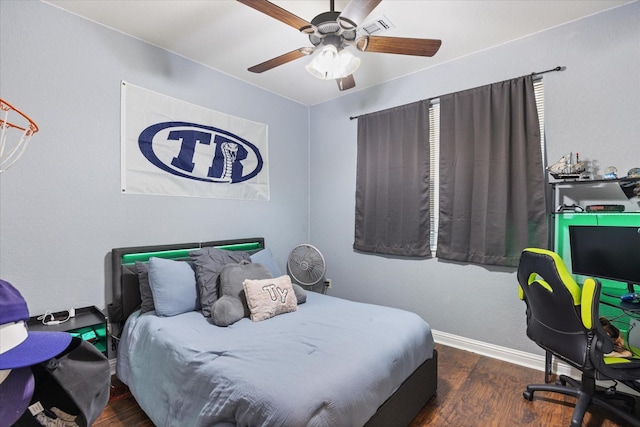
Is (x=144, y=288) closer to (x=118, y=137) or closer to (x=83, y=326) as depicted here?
(x=83, y=326)

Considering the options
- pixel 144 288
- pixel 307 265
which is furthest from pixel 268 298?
pixel 307 265

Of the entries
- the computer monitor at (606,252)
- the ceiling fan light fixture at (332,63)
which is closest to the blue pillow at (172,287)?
the ceiling fan light fixture at (332,63)

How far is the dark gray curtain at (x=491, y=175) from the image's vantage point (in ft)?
8.07

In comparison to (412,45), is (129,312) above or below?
below

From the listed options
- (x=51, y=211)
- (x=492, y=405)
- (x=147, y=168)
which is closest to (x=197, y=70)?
(x=147, y=168)

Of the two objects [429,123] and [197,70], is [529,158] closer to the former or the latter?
[429,123]

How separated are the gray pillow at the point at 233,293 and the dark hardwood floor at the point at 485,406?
0.75 m

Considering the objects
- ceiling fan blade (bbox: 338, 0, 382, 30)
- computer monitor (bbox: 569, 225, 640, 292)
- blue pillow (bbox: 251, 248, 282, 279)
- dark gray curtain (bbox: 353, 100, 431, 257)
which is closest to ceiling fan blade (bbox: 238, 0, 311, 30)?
ceiling fan blade (bbox: 338, 0, 382, 30)

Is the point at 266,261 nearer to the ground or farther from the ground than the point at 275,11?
nearer to the ground

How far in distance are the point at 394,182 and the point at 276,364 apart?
230cm

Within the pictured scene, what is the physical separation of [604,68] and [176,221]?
11.8ft

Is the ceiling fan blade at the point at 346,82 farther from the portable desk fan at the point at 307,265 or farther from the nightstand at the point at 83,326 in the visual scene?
the nightstand at the point at 83,326

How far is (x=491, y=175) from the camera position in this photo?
8.70ft

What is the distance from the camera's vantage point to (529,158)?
2.47 meters
